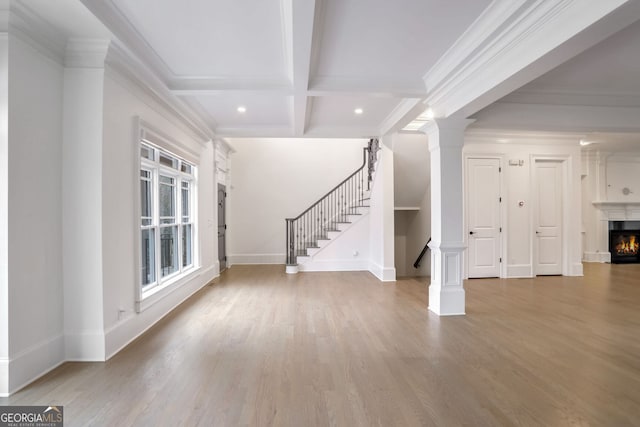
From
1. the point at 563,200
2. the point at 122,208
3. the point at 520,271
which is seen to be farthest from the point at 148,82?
the point at 563,200

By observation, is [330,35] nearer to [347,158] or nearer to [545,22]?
[545,22]

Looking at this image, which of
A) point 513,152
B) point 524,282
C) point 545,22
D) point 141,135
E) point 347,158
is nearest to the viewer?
point 545,22

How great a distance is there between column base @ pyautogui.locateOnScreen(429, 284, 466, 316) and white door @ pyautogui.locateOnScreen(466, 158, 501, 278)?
238 cm

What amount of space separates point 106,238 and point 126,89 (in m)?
1.56

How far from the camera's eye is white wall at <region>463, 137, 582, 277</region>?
6328mm

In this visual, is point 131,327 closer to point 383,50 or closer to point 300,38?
point 300,38

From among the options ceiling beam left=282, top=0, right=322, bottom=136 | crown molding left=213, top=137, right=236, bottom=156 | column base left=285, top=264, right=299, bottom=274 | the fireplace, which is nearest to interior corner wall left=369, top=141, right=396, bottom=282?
column base left=285, top=264, right=299, bottom=274

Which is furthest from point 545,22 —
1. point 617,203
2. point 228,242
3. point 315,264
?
point 617,203

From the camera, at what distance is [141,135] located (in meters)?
3.50

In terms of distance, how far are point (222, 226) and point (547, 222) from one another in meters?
7.31

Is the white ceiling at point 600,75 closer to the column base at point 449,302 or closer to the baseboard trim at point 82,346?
the column base at point 449,302

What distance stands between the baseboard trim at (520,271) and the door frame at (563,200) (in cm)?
8

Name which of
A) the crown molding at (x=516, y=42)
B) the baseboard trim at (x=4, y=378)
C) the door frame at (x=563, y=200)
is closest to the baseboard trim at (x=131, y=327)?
the baseboard trim at (x=4, y=378)

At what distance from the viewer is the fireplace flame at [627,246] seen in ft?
27.5
